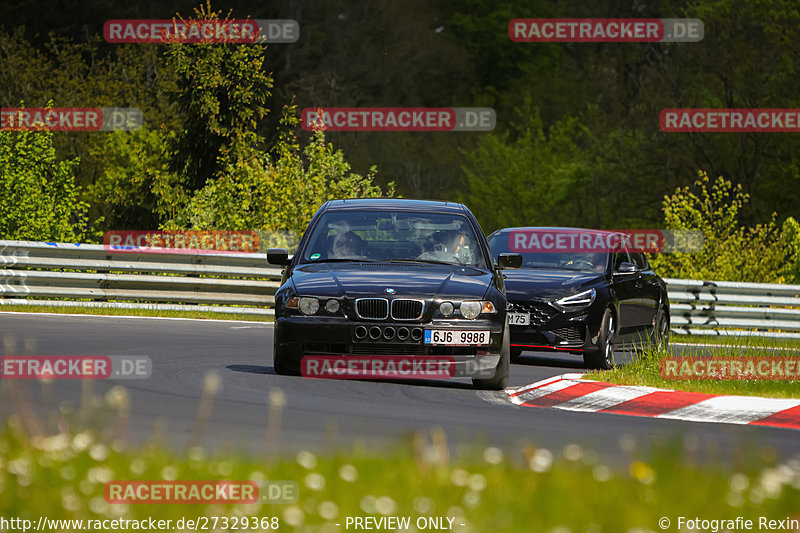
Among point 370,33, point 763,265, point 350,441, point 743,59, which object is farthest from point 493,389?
point 370,33

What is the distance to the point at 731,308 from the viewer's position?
25031 mm

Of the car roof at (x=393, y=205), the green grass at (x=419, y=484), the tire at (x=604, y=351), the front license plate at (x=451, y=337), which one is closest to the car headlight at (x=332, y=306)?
the front license plate at (x=451, y=337)

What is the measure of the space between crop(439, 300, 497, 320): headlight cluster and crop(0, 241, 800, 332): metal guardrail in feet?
37.3

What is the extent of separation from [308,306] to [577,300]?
4.85 metres

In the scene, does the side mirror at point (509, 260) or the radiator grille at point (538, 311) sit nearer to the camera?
the side mirror at point (509, 260)

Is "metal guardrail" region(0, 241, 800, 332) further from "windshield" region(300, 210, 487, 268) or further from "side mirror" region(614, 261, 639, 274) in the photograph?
"windshield" region(300, 210, 487, 268)

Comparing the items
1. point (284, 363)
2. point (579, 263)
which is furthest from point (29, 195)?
point (284, 363)

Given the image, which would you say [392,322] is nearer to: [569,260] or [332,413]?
[332,413]

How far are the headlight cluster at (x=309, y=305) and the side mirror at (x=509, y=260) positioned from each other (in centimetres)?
221

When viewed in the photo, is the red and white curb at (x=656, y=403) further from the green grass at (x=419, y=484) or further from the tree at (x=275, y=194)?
the tree at (x=275, y=194)

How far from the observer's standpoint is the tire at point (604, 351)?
15.8m

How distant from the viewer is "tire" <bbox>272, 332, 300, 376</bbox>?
12094 millimetres

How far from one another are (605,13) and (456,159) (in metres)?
11.0

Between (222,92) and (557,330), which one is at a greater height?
(222,92)
